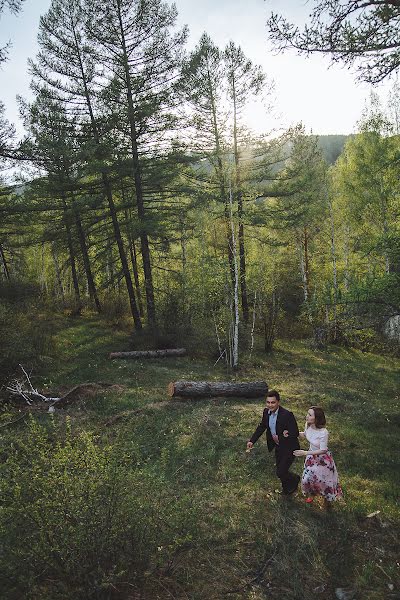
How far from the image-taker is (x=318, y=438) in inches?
202

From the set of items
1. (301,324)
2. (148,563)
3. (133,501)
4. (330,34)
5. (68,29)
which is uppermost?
(68,29)

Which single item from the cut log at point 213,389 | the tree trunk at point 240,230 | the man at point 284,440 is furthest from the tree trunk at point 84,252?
the man at point 284,440

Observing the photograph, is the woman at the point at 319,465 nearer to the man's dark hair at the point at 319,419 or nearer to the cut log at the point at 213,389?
the man's dark hair at the point at 319,419

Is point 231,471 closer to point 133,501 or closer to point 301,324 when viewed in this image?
point 133,501

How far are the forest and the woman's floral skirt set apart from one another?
254 mm

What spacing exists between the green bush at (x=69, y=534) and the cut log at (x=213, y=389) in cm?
611

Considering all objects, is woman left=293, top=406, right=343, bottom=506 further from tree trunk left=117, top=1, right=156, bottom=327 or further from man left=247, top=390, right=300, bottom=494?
tree trunk left=117, top=1, right=156, bottom=327

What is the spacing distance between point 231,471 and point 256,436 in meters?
1.01

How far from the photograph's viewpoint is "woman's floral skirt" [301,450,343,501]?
507 cm

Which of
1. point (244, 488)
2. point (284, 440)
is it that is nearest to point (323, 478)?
point (284, 440)

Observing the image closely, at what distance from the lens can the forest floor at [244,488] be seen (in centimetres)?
395

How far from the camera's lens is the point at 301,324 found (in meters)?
22.7

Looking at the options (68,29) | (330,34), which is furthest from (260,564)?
(68,29)

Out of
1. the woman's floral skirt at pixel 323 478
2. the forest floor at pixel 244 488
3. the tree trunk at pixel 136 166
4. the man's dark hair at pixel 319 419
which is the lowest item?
the forest floor at pixel 244 488
